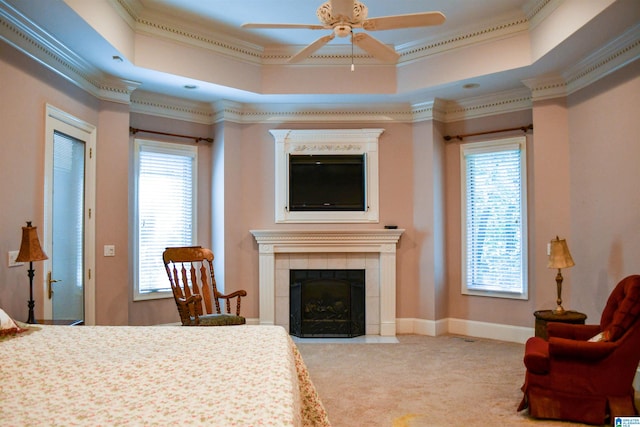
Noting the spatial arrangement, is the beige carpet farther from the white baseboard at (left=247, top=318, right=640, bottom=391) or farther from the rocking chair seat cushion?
the rocking chair seat cushion

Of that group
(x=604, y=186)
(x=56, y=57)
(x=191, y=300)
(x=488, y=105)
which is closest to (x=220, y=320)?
(x=191, y=300)

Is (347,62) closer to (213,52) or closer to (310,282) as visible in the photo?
(213,52)

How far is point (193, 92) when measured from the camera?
5.54 meters

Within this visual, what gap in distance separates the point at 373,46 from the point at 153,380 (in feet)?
9.34

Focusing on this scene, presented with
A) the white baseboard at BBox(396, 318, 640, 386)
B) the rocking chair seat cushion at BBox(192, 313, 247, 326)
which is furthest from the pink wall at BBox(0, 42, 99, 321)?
the white baseboard at BBox(396, 318, 640, 386)

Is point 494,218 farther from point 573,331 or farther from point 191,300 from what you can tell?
point 191,300

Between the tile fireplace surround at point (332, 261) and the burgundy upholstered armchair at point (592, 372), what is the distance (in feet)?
8.92

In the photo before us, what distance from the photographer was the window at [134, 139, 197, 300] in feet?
18.2

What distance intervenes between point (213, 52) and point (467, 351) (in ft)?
13.6

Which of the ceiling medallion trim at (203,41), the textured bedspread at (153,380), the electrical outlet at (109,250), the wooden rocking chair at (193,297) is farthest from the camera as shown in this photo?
the electrical outlet at (109,250)

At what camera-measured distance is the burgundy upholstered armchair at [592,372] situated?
10.3 feet

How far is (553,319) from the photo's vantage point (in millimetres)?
4043

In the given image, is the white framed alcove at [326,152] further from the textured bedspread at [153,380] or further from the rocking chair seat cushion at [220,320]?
the textured bedspread at [153,380]

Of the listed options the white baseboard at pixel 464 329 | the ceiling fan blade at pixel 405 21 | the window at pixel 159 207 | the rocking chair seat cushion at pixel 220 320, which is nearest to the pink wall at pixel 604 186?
the white baseboard at pixel 464 329
